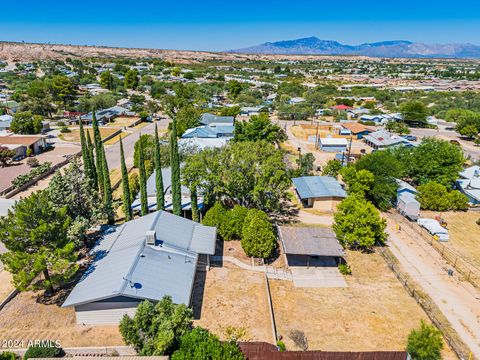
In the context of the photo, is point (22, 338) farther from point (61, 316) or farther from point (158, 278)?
point (158, 278)

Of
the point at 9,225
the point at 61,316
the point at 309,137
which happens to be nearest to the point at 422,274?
the point at 61,316

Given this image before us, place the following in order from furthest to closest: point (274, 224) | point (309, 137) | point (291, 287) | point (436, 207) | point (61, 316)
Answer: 1. point (309, 137)
2. point (436, 207)
3. point (274, 224)
4. point (291, 287)
5. point (61, 316)

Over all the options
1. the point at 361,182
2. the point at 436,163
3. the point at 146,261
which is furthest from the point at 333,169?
the point at 146,261

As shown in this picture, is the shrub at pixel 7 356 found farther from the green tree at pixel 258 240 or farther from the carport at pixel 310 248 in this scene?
the carport at pixel 310 248

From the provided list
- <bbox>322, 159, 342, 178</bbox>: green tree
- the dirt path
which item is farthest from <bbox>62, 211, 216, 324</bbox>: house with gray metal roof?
<bbox>322, 159, 342, 178</bbox>: green tree

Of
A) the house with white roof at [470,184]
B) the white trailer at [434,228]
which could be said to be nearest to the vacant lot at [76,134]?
the white trailer at [434,228]
